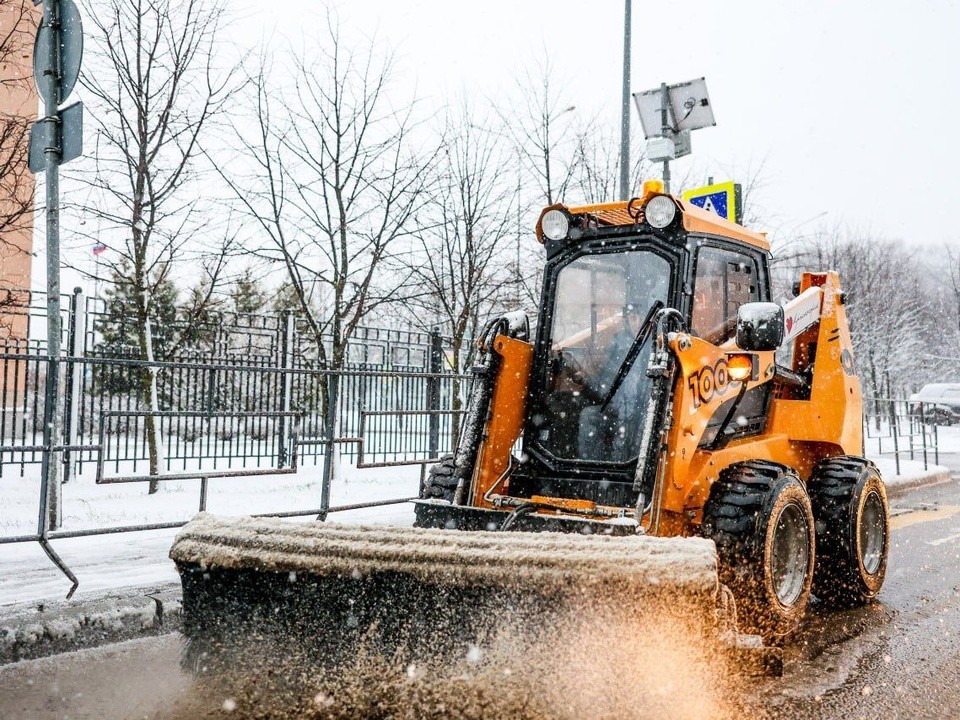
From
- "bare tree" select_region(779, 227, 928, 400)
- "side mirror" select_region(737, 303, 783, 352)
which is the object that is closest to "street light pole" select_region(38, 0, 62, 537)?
"side mirror" select_region(737, 303, 783, 352)

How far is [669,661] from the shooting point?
3.00 metres

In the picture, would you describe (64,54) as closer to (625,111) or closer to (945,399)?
(625,111)

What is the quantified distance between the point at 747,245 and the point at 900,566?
335 centimetres

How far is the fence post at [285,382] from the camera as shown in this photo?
7.91 m

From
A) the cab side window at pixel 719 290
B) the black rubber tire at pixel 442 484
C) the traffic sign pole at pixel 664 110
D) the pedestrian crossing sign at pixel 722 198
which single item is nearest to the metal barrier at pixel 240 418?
the black rubber tire at pixel 442 484

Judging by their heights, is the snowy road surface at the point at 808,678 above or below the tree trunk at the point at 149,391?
below

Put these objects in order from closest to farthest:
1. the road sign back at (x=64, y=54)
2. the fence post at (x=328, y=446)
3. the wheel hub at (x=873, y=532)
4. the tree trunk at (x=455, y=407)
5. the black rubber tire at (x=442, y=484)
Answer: the black rubber tire at (x=442, y=484)
the road sign back at (x=64, y=54)
the wheel hub at (x=873, y=532)
the fence post at (x=328, y=446)
the tree trunk at (x=455, y=407)

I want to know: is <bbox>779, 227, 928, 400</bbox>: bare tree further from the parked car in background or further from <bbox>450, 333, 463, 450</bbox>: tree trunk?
<bbox>450, 333, 463, 450</bbox>: tree trunk

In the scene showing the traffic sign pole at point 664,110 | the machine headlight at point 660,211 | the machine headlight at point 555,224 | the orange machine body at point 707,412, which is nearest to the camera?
the orange machine body at point 707,412

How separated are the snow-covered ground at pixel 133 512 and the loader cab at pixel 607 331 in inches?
107

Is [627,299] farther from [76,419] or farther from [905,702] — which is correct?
[76,419]

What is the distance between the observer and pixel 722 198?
30.3 ft

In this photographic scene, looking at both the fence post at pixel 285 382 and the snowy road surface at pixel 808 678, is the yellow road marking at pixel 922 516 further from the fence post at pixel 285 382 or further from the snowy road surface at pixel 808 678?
the fence post at pixel 285 382

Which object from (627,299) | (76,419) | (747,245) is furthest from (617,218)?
(76,419)
